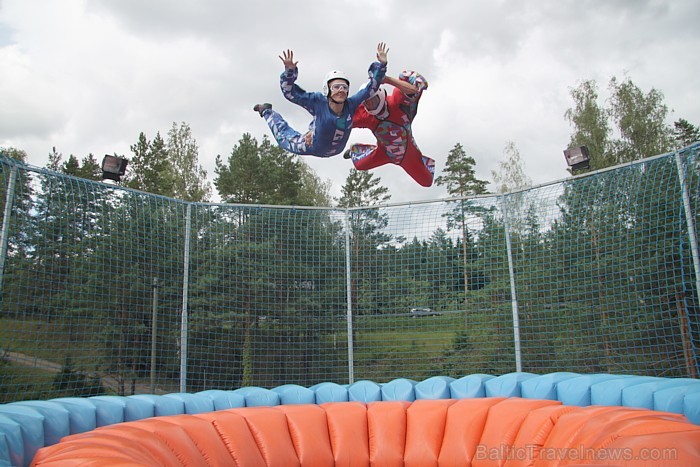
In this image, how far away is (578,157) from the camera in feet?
16.1

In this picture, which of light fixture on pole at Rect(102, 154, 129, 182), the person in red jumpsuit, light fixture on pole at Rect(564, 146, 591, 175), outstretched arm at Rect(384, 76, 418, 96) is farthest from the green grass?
light fixture on pole at Rect(564, 146, 591, 175)

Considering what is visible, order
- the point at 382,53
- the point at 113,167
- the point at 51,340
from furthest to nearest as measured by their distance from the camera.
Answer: the point at 51,340
the point at 113,167
the point at 382,53

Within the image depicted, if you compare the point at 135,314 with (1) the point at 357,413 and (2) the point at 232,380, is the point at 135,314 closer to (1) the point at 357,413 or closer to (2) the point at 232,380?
(2) the point at 232,380

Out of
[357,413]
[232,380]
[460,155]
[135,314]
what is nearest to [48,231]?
[135,314]

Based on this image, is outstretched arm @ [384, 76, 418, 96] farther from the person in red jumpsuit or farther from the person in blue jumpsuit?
the person in blue jumpsuit

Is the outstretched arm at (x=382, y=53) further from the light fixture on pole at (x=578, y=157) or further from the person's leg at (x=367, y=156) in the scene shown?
the light fixture on pole at (x=578, y=157)

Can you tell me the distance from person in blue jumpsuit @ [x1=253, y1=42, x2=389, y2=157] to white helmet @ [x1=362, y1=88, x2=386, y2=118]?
0.12m

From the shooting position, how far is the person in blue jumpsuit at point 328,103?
10.9ft

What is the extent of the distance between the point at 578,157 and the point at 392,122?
2151mm

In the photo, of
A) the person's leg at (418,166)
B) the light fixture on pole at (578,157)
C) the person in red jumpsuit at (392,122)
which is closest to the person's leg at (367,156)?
the person in red jumpsuit at (392,122)

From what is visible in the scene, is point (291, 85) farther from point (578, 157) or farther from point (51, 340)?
point (51, 340)

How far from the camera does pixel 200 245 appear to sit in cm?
603

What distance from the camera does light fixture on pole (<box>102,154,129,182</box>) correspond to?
4652 mm

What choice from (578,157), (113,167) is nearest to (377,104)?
(578,157)
